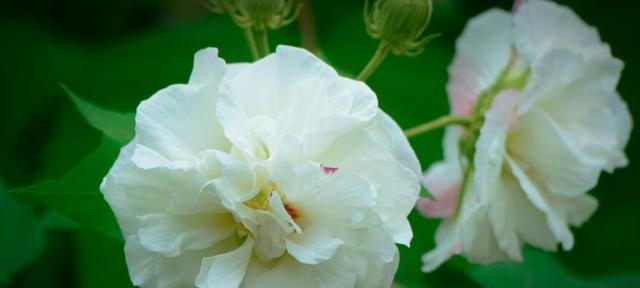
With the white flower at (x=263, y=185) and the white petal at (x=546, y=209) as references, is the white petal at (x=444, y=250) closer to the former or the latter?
the white petal at (x=546, y=209)

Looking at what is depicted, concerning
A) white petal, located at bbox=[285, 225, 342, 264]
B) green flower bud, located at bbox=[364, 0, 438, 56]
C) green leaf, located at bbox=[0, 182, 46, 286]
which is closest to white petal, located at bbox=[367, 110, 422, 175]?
white petal, located at bbox=[285, 225, 342, 264]

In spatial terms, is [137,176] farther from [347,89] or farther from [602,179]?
[602,179]

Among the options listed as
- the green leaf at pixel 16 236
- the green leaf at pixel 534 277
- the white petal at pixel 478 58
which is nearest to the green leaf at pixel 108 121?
the green leaf at pixel 16 236

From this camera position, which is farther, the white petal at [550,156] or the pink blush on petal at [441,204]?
the pink blush on petal at [441,204]

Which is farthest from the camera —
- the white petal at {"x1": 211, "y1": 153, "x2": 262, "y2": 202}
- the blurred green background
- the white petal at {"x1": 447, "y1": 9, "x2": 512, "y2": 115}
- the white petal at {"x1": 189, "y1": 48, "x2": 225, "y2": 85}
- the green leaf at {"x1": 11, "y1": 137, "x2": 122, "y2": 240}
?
the blurred green background

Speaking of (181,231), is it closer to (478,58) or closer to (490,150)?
(490,150)

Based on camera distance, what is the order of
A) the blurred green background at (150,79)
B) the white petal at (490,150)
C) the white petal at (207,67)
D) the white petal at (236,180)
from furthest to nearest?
the blurred green background at (150,79) < the white petal at (490,150) < the white petal at (207,67) < the white petal at (236,180)

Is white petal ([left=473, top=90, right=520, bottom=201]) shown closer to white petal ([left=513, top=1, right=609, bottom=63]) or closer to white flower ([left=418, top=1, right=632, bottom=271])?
white flower ([left=418, top=1, right=632, bottom=271])

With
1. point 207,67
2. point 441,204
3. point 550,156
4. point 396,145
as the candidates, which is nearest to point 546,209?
point 550,156
